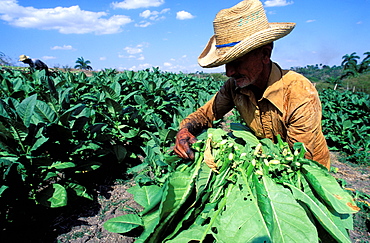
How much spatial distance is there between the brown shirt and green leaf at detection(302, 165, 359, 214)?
1.62 feet

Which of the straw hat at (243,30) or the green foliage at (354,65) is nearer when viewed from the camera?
the straw hat at (243,30)

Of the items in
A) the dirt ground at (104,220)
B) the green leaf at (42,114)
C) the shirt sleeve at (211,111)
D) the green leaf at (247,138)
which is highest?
the green leaf at (42,114)

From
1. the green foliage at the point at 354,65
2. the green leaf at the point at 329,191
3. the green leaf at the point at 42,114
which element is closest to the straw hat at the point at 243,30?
the green leaf at the point at 329,191

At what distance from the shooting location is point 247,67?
1.97 meters

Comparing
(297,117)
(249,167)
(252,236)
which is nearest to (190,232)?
(252,236)

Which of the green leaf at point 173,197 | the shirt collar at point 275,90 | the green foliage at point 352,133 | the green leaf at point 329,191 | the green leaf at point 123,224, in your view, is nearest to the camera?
the green leaf at point 329,191

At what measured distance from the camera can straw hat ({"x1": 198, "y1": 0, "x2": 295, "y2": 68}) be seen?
1758 millimetres

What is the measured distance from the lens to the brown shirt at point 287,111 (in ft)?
6.46

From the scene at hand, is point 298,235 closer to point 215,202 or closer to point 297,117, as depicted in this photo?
point 215,202

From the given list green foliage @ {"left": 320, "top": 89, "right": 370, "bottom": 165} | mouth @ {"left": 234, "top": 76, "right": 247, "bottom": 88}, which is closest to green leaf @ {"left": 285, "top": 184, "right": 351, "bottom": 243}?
mouth @ {"left": 234, "top": 76, "right": 247, "bottom": 88}

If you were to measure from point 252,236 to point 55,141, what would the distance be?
2.45 m

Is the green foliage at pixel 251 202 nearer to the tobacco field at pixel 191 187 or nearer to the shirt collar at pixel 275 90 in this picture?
the tobacco field at pixel 191 187

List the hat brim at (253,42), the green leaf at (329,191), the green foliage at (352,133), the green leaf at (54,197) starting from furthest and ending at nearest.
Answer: the green foliage at (352,133), the green leaf at (54,197), the hat brim at (253,42), the green leaf at (329,191)

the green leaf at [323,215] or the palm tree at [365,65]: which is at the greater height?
the green leaf at [323,215]
